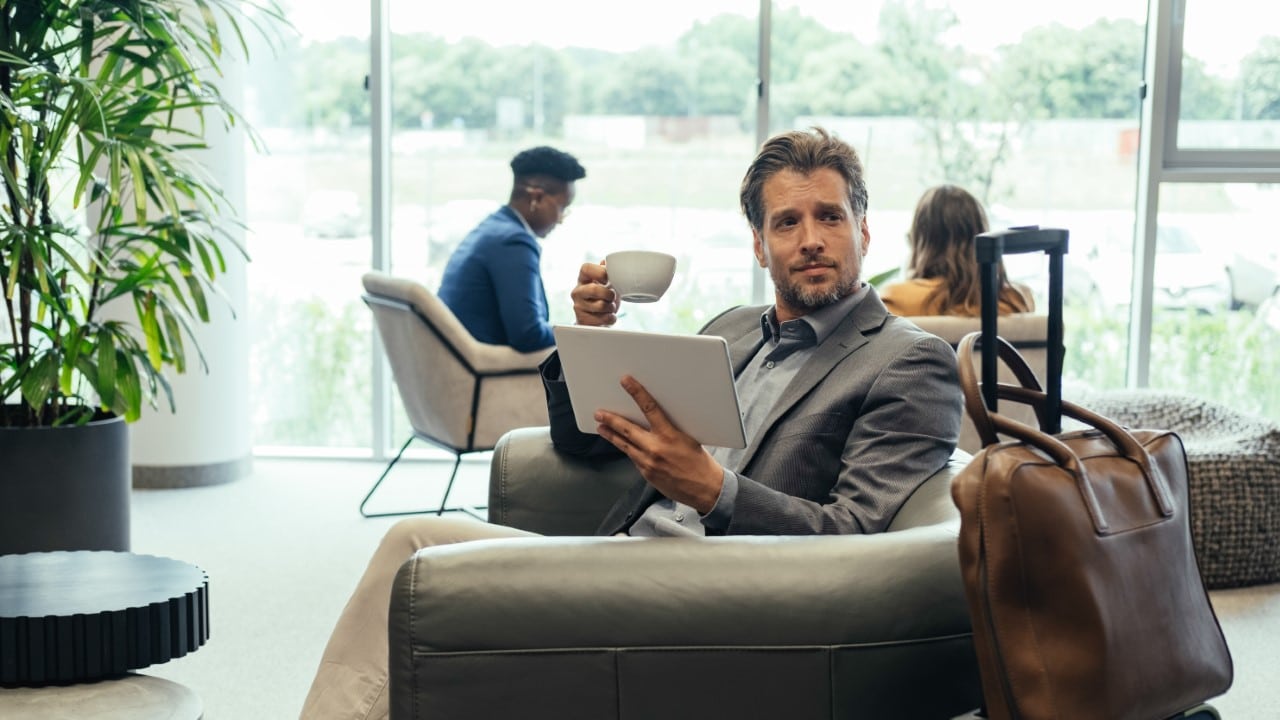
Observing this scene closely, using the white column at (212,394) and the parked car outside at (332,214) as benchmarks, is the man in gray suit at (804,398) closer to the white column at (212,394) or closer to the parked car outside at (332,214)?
the white column at (212,394)

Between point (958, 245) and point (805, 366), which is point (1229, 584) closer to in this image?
point (958, 245)

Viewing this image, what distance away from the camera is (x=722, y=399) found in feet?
5.61

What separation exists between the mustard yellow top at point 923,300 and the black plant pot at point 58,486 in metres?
2.28

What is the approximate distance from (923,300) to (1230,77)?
2266mm

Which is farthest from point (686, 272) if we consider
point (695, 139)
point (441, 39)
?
point (441, 39)

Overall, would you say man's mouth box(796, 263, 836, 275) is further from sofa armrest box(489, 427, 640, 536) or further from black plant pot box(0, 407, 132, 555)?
Result: black plant pot box(0, 407, 132, 555)

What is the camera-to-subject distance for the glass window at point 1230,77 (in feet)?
17.4

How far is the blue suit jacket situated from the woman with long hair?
44.6 inches

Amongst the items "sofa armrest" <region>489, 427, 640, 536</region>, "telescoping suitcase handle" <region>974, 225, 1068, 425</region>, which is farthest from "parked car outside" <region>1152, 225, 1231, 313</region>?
"telescoping suitcase handle" <region>974, 225, 1068, 425</region>

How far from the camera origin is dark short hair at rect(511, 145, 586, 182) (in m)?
4.53

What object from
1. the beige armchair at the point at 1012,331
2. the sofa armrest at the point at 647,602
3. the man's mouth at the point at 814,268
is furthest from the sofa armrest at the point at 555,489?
the beige armchair at the point at 1012,331

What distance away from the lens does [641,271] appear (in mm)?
2125

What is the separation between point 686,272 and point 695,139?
57 cm

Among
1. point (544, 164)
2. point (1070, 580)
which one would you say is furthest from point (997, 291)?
point (544, 164)
